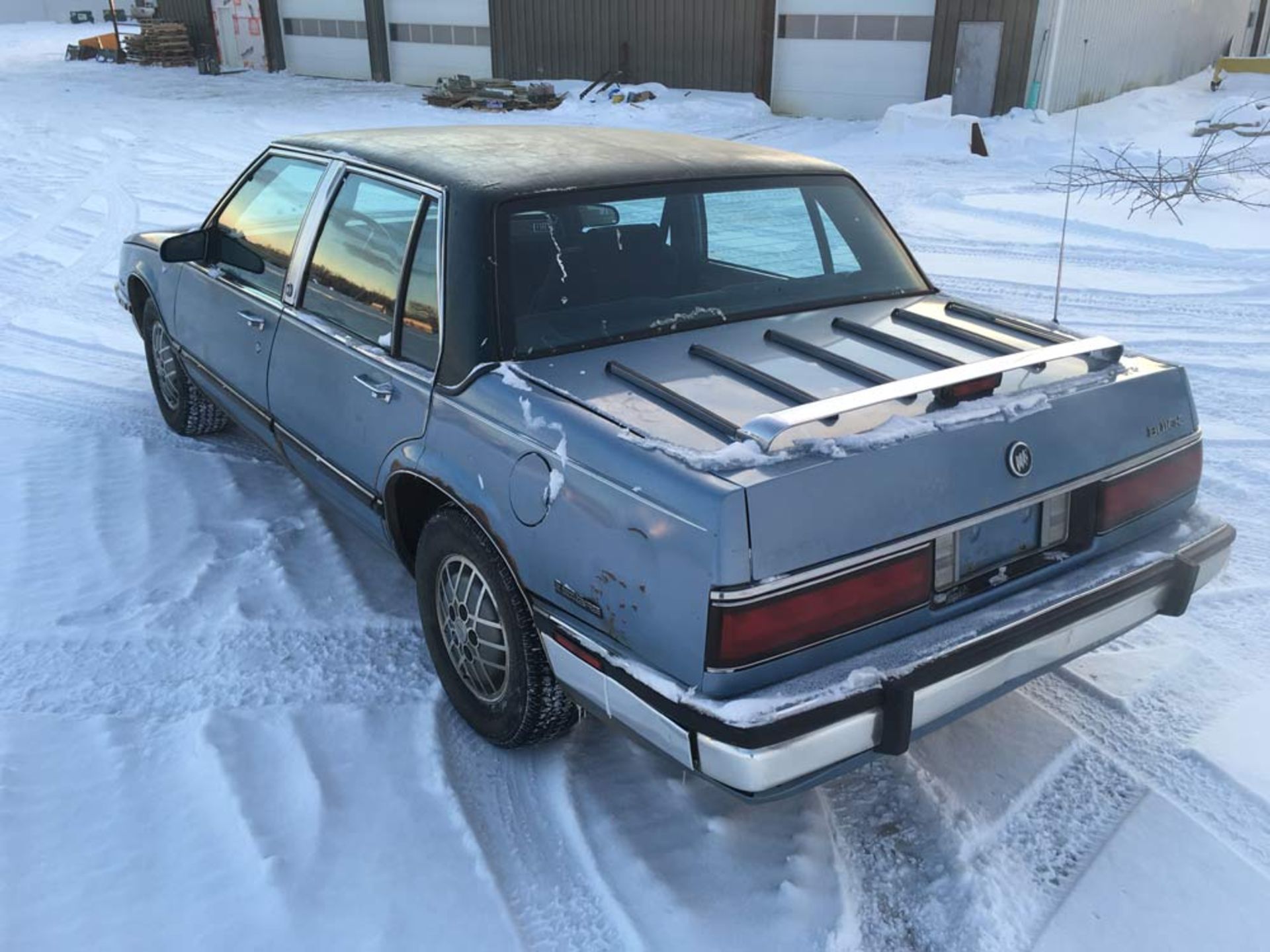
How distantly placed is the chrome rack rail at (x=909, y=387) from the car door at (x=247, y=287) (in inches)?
89.4

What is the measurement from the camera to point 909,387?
2.49 metres

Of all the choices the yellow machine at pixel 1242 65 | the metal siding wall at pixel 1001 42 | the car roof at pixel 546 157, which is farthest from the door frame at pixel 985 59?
the car roof at pixel 546 157

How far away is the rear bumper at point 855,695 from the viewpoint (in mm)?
2223

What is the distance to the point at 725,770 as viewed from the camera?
2236 millimetres

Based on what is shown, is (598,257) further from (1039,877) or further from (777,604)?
(1039,877)

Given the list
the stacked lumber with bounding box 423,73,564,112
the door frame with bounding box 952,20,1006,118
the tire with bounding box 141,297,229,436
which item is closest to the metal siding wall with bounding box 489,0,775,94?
the stacked lumber with bounding box 423,73,564,112

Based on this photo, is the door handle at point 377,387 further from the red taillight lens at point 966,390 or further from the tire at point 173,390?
the tire at point 173,390

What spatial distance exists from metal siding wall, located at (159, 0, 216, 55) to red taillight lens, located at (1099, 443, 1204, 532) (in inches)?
1215

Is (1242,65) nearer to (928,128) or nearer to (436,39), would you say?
(928,128)

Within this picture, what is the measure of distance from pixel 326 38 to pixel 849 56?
46.6ft

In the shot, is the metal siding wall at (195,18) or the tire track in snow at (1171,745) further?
the metal siding wall at (195,18)

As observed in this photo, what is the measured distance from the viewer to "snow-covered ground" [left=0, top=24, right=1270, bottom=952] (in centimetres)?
251

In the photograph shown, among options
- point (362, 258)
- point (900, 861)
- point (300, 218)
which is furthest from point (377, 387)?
point (900, 861)

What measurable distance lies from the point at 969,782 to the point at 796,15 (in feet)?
54.2
